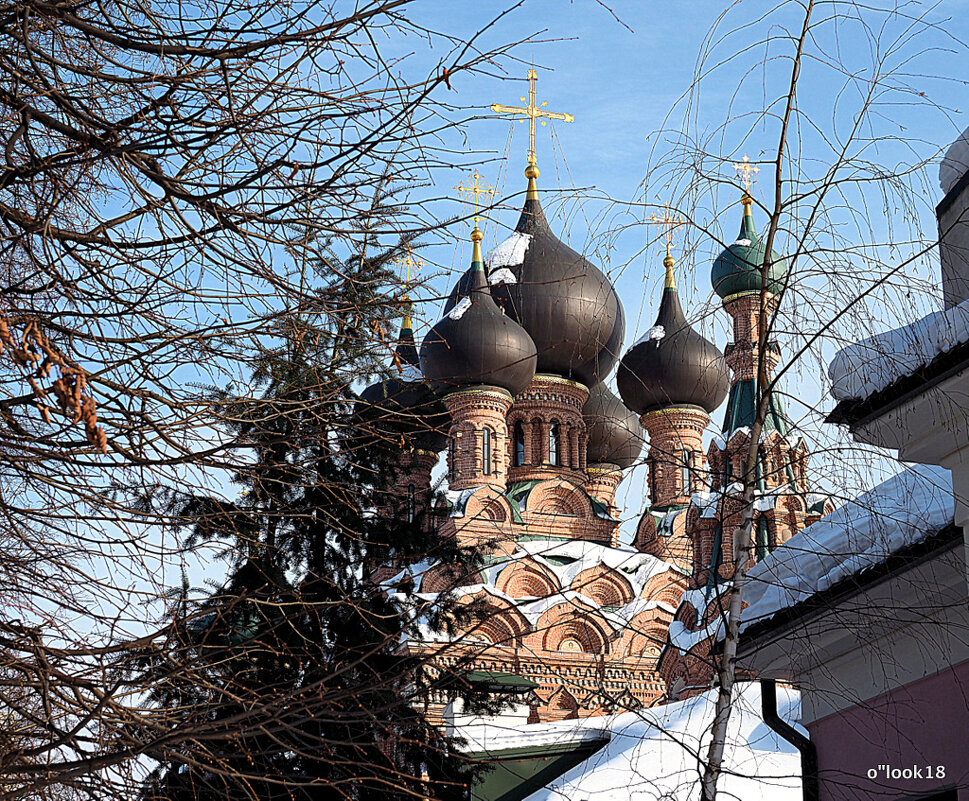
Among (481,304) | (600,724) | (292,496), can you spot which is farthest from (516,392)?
(292,496)

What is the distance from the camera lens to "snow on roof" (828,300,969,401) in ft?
12.9

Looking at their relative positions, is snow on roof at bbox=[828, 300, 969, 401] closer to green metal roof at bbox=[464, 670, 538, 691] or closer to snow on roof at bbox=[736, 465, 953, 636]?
snow on roof at bbox=[736, 465, 953, 636]

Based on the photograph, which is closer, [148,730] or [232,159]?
[148,730]

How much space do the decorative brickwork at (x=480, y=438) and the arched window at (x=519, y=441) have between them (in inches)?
70.5

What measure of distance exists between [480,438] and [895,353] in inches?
934

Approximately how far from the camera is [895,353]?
4074mm

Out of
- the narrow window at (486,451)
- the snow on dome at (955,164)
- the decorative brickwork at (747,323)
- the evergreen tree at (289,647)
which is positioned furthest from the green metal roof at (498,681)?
the narrow window at (486,451)

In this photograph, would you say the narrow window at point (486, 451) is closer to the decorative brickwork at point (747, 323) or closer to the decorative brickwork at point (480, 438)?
the decorative brickwork at point (480, 438)

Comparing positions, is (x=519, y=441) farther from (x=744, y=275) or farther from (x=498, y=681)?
(x=744, y=275)

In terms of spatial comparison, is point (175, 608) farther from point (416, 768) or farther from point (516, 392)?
point (516, 392)

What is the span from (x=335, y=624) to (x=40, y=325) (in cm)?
588

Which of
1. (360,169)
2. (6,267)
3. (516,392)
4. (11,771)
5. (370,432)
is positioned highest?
(516,392)

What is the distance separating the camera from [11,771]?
10.8 feet

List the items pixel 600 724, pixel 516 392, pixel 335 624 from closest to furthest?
pixel 335 624 < pixel 600 724 < pixel 516 392
